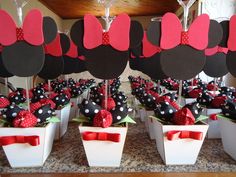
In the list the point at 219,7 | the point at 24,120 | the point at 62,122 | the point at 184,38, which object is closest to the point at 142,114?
the point at 62,122

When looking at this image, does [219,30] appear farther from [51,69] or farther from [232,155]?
[51,69]

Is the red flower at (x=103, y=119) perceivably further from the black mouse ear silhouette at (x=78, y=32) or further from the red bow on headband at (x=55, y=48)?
the red bow on headband at (x=55, y=48)

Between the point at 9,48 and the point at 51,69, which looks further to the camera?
the point at 51,69

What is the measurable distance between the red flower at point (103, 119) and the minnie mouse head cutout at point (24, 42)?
0.79 ft

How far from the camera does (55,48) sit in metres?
0.99

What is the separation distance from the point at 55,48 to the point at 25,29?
0.91ft

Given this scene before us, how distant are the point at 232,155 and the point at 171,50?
394 mm

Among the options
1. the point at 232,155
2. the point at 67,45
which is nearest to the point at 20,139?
the point at 67,45

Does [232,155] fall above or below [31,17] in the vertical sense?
below

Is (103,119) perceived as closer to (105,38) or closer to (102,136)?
(102,136)

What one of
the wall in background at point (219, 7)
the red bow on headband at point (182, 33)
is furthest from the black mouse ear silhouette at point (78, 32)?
the wall in background at point (219, 7)

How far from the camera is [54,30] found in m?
0.77

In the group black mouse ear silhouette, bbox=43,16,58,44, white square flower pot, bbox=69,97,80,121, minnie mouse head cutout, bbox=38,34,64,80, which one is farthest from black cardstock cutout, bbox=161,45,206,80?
white square flower pot, bbox=69,97,80,121

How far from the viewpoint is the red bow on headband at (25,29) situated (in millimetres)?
717
